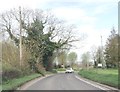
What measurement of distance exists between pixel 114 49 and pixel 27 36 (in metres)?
28.1

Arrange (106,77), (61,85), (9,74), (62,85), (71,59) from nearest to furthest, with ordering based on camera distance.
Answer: (62,85) < (61,85) < (9,74) < (106,77) < (71,59)

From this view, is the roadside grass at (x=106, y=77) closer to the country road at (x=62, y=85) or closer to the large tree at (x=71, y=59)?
the country road at (x=62, y=85)

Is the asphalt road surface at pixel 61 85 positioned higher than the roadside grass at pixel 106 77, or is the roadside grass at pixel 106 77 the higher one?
the roadside grass at pixel 106 77

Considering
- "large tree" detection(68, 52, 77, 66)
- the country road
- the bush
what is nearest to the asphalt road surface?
the country road

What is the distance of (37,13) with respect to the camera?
80.8 metres

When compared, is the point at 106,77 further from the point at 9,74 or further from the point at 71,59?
the point at 71,59

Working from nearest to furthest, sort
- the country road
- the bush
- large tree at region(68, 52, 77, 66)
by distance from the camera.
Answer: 1. the country road
2. the bush
3. large tree at region(68, 52, 77, 66)

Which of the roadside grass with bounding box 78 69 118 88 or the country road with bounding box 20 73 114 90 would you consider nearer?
the country road with bounding box 20 73 114 90

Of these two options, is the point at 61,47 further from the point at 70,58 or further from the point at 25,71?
the point at 70,58

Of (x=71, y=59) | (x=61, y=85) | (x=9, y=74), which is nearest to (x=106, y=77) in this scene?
(x=61, y=85)

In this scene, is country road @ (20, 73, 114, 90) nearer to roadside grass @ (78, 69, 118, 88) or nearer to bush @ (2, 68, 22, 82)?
roadside grass @ (78, 69, 118, 88)

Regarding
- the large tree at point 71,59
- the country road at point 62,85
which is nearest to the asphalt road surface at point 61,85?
the country road at point 62,85

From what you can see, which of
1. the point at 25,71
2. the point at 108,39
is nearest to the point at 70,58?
the point at 108,39

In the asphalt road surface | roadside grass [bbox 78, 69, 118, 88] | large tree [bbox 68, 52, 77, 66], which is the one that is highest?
large tree [bbox 68, 52, 77, 66]
